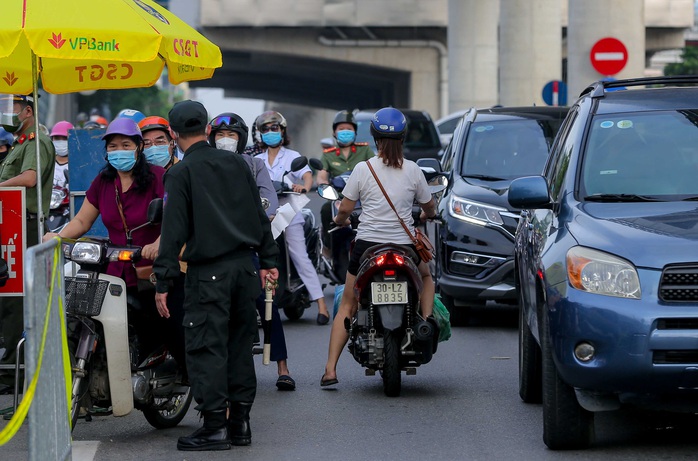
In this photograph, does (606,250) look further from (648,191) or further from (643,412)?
(643,412)

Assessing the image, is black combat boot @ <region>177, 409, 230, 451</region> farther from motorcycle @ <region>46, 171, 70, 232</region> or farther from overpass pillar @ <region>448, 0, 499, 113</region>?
overpass pillar @ <region>448, 0, 499, 113</region>

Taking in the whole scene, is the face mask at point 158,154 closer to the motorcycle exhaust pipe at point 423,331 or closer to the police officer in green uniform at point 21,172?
the police officer in green uniform at point 21,172

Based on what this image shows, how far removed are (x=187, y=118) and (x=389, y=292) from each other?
219 cm

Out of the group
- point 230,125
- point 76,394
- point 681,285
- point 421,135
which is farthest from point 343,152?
point 421,135

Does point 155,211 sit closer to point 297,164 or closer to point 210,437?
point 210,437

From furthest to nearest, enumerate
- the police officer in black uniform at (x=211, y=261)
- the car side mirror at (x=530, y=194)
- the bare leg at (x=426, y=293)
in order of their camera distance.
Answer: the bare leg at (x=426, y=293), the car side mirror at (x=530, y=194), the police officer in black uniform at (x=211, y=261)

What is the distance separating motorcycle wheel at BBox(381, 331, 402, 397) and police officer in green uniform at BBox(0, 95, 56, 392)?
2541 mm

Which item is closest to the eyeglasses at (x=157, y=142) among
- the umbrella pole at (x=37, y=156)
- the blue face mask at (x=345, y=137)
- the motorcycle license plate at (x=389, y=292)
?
the umbrella pole at (x=37, y=156)

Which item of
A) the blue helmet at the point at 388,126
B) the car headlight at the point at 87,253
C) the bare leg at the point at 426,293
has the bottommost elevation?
the bare leg at the point at 426,293

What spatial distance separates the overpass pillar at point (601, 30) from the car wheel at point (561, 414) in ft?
57.3

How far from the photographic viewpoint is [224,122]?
31.6 ft

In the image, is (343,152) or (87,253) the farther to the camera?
(343,152)

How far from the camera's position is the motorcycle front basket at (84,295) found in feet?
24.9

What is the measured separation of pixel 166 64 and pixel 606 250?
365cm
